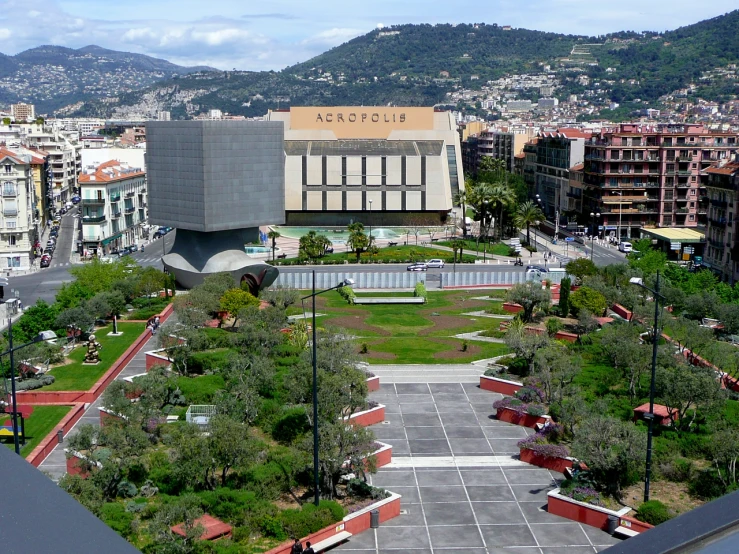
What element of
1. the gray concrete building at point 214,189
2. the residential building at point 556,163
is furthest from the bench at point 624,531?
the residential building at point 556,163

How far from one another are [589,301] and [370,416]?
81.4ft

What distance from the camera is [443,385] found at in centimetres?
4434

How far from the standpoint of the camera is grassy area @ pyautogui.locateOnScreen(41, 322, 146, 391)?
141 feet

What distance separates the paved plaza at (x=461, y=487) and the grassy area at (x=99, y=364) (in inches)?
566

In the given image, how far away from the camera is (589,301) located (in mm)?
57406

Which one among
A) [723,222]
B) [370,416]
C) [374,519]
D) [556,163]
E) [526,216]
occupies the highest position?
[556,163]

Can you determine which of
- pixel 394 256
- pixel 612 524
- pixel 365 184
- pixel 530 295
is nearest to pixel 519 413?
pixel 612 524

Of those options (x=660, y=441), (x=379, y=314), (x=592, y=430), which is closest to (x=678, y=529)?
(x=592, y=430)

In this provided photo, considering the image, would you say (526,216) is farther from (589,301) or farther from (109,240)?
(109,240)

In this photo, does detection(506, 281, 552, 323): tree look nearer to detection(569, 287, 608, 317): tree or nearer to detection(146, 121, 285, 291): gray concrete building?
detection(569, 287, 608, 317): tree

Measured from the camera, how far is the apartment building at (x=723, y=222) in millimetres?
75938

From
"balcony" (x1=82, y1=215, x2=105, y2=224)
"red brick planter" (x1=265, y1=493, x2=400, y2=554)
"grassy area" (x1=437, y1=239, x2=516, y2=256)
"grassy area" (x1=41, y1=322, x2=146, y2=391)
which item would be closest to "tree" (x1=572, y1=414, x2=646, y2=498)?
"red brick planter" (x1=265, y1=493, x2=400, y2=554)

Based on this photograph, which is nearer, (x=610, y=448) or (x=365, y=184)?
(x=610, y=448)

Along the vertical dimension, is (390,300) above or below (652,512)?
below
